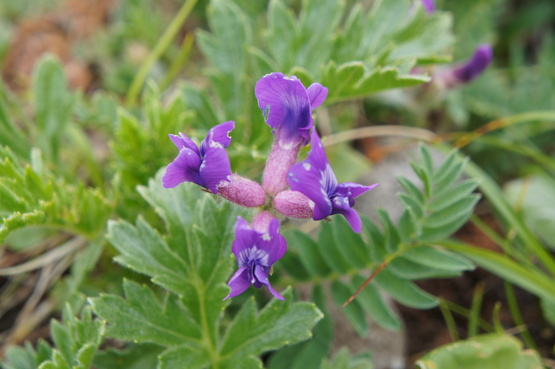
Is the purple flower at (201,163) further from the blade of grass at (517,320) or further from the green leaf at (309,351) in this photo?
the blade of grass at (517,320)

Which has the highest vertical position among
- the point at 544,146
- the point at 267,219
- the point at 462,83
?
the point at 462,83

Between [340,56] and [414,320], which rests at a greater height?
[340,56]

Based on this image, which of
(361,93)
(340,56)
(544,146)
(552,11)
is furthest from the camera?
(552,11)

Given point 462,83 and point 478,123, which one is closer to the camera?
point 462,83

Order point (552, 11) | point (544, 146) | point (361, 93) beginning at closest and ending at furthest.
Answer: point (361, 93), point (544, 146), point (552, 11)

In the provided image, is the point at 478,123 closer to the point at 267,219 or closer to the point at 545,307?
the point at 545,307

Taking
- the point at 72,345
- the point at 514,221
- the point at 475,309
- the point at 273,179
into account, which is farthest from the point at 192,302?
the point at 514,221

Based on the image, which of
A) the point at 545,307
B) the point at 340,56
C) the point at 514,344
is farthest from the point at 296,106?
the point at 545,307
